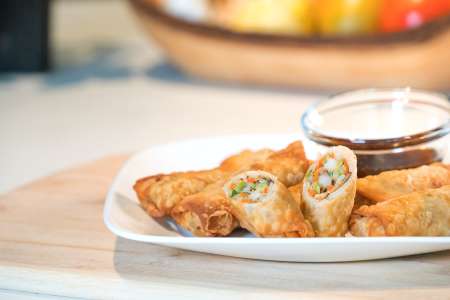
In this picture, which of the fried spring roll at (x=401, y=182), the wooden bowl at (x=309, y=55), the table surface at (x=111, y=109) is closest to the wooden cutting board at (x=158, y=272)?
the fried spring roll at (x=401, y=182)

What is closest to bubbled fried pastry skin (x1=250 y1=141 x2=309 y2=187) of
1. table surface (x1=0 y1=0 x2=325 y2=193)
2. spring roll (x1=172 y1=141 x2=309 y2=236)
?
spring roll (x1=172 y1=141 x2=309 y2=236)

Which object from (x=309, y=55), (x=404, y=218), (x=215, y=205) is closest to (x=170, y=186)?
(x=215, y=205)

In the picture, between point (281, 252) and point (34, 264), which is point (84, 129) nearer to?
point (34, 264)

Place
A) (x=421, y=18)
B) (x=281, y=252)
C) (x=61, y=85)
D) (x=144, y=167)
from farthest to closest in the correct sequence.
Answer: (x=61, y=85), (x=421, y=18), (x=144, y=167), (x=281, y=252)

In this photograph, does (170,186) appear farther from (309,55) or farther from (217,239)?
(309,55)

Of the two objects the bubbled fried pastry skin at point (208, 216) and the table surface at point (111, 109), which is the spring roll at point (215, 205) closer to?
the bubbled fried pastry skin at point (208, 216)

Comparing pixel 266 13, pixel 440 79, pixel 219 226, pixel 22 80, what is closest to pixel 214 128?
pixel 266 13
